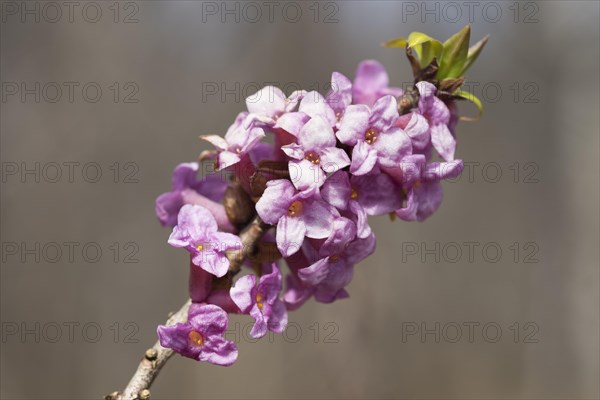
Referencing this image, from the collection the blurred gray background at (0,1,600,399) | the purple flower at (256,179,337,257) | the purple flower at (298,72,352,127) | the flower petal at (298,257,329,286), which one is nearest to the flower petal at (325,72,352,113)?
the purple flower at (298,72,352,127)

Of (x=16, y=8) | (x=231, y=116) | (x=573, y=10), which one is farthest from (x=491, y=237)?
(x=16, y=8)

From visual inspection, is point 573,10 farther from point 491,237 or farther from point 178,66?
point 178,66

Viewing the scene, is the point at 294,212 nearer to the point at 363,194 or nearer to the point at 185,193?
the point at 363,194

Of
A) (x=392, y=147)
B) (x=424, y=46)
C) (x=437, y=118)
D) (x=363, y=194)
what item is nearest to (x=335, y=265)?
(x=363, y=194)

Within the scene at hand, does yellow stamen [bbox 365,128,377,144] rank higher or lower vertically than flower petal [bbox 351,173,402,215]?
higher

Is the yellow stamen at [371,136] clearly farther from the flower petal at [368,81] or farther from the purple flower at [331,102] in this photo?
the flower petal at [368,81]

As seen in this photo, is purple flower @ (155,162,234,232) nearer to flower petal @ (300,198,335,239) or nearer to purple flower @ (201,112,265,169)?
purple flower @ (201,112,265,169)

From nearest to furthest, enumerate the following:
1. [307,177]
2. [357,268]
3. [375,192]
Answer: [307,177] < [375,192] < [357,268]
